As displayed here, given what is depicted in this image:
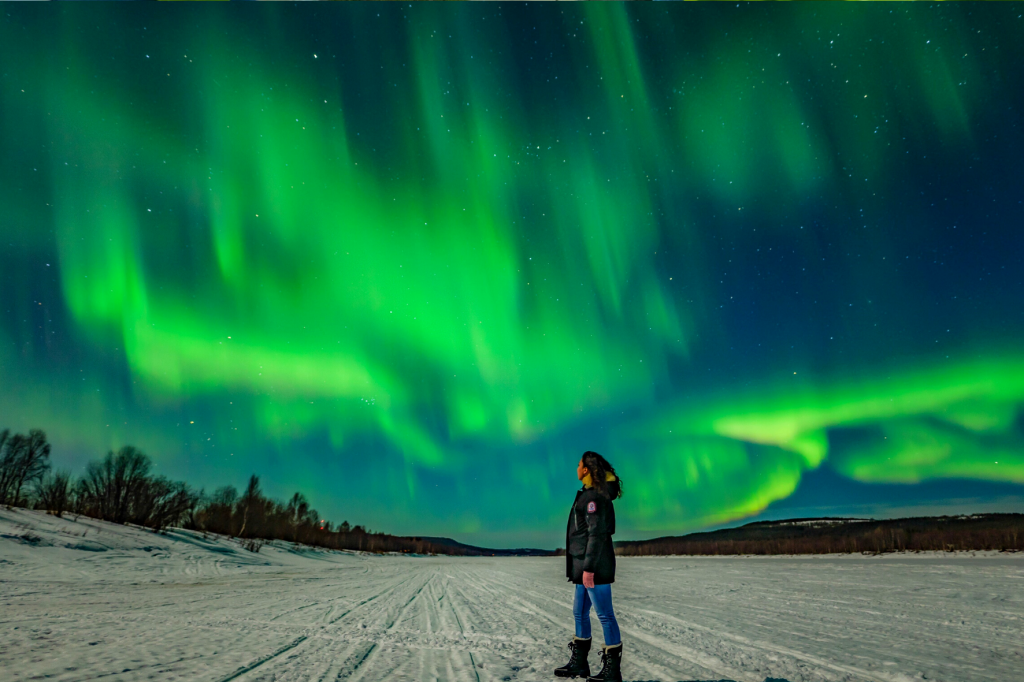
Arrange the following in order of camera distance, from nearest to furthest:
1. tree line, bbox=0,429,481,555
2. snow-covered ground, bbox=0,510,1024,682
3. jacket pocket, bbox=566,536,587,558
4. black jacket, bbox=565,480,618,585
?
black jacket, bbox=565,480,618,585
jacket pocket, bbox=566,536,587,558
snow-covered ground, bbox=0,510,1024,682
tree line, bbox=0,429,481,555

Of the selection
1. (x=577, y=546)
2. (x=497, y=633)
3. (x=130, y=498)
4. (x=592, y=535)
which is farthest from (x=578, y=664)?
(x=130, y=498)

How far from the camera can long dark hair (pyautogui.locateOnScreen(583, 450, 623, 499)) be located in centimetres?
471

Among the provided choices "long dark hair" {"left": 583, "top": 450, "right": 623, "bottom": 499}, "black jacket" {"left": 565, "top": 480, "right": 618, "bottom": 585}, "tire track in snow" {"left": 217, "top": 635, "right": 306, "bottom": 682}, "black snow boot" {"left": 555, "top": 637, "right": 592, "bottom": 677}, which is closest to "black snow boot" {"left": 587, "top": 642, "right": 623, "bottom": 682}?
"black snow boot" {"left": 555, "top": 637, "right": 592, "bottom": 677}

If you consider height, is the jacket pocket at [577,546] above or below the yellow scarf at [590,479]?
below

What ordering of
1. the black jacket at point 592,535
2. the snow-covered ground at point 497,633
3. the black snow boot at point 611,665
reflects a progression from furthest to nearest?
the snow-covered ground at point 497,633 < the black jacket at point 592,535 < the black snow boot at point 611,665

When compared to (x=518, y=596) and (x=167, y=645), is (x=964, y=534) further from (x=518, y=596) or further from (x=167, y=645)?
(x=167, y=645)

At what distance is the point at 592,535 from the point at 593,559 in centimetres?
20

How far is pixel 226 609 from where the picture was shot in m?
9.88

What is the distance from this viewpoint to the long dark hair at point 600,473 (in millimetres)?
4711

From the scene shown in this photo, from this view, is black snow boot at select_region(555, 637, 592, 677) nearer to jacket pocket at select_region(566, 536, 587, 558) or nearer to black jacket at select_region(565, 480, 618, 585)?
black jacket at select_region(565, 480, 618, 585)

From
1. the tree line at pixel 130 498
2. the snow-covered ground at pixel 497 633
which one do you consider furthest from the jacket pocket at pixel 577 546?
the tree line at pixel 130 498

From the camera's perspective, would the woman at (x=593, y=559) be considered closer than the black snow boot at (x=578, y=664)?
Yes

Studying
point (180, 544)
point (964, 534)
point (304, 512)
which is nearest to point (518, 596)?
point (180, 544)

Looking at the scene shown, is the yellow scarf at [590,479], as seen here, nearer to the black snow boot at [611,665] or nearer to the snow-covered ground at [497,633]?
the black snow boot at [611,665]
